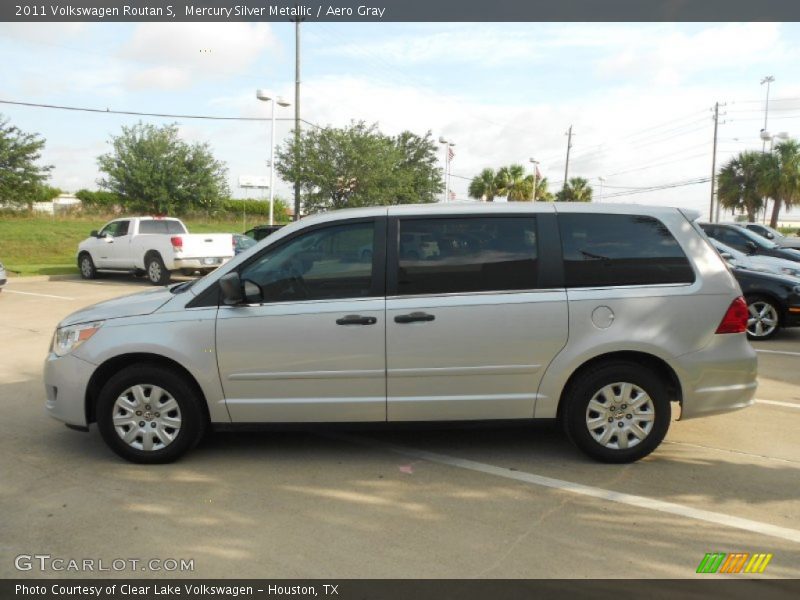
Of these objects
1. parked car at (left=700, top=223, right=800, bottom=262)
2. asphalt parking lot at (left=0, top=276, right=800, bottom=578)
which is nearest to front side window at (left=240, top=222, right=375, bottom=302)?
asphalt parking lot at (left=0, top=276, right=800, bottom=578)

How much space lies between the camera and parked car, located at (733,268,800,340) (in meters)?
9.29

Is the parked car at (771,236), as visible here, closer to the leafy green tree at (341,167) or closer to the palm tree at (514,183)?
the leafy green tree at (341,167)

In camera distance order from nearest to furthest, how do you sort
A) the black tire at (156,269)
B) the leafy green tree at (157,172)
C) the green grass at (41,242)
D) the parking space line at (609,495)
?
the parking space line at (609,495) → the black tire at (156,269) → the green grass at (41,242) → the leafy green tree at (157,172)

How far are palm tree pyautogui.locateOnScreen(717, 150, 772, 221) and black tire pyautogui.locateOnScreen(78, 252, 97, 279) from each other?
37.9m

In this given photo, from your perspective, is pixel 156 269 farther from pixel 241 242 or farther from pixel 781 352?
pixel 781 352

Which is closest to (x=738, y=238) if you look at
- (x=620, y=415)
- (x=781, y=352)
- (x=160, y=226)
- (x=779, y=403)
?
(x=781, y=352)

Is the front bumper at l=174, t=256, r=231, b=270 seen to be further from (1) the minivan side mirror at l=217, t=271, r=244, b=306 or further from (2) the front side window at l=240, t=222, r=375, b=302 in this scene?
(1) the minivan side mirror at l=217, t=271, r=244, b=306

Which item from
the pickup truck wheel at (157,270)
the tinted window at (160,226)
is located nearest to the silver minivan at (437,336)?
the pickup truck wheel at (157,270)

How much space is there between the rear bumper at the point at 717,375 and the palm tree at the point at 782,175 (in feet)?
134

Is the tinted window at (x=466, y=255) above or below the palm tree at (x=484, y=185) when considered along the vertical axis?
below

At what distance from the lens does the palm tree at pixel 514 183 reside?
5478 centimetres

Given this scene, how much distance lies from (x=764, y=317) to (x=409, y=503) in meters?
7.63

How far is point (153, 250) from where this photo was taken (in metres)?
17.9

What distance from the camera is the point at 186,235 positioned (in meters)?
17.7
